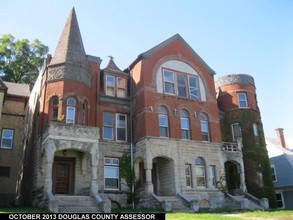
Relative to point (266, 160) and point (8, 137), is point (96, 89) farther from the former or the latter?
point (266, 160)

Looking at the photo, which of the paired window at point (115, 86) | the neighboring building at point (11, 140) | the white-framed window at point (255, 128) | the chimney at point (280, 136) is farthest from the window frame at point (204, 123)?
the chimney at point (280, 136)

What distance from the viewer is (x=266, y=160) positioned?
30469mm

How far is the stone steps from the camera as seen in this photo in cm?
1844

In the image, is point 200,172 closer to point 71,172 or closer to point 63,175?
point 71,172

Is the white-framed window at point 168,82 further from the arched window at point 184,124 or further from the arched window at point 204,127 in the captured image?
the arched window at point 204,127

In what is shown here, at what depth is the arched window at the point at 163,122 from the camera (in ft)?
85.1

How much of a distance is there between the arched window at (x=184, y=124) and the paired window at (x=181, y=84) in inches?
64.0

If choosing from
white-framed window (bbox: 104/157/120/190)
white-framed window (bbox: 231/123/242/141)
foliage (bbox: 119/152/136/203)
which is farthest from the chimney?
white-framed window (bbox: 104/157/120/190)

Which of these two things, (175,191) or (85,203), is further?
(175,191)

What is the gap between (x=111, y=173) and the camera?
2458 cm

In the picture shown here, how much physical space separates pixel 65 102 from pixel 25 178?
7.52m

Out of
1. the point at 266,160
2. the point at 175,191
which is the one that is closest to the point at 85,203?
the point at 175,191

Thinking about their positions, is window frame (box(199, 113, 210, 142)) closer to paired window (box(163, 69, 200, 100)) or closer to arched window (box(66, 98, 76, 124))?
paired window (box(163, 69, 200, 100))

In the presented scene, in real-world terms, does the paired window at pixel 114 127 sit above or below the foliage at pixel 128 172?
above
